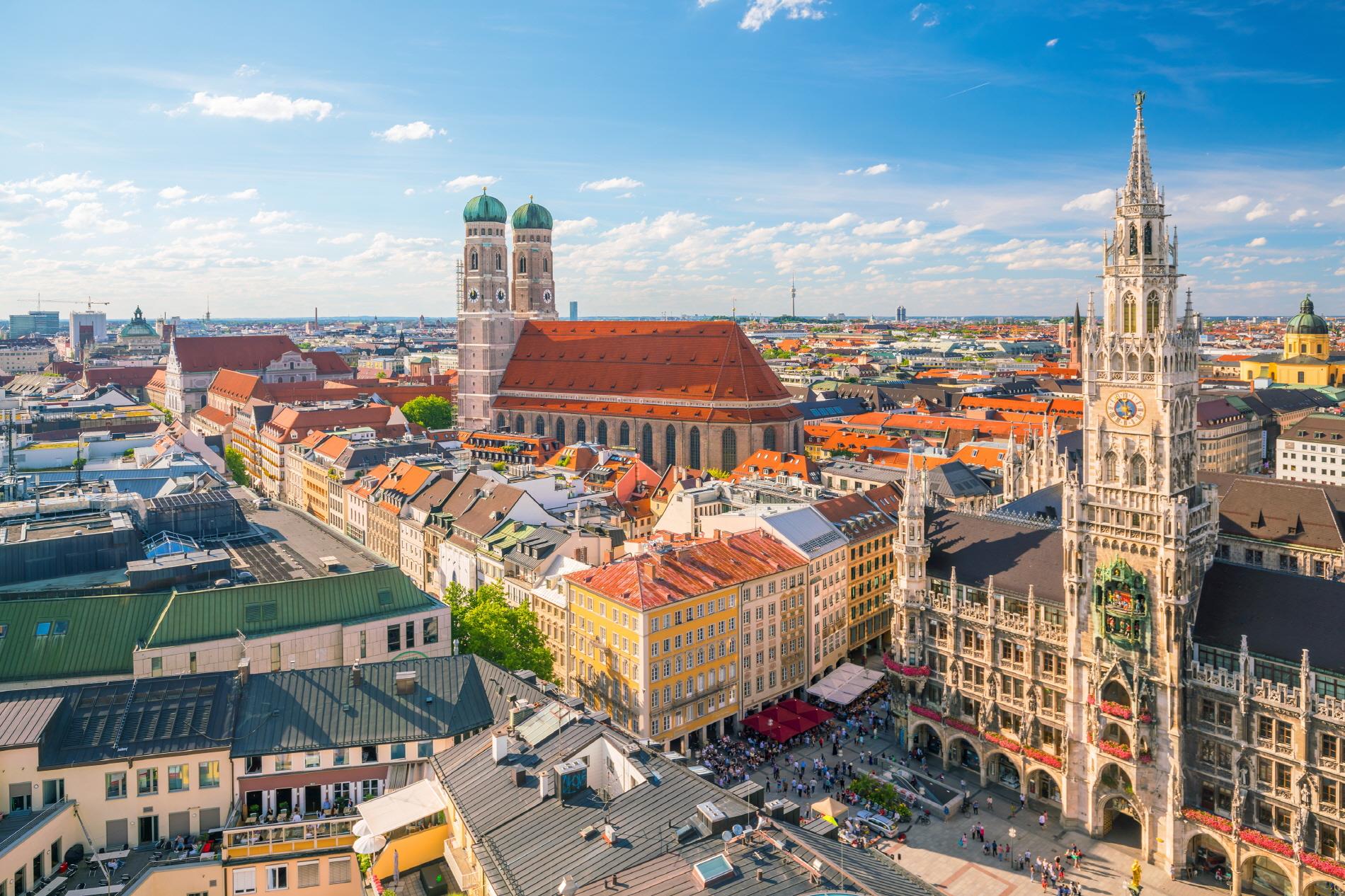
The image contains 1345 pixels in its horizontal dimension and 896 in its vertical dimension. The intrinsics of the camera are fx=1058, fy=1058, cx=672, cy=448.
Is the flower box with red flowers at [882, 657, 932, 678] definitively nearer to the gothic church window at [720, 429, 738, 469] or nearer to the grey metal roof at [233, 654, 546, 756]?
the grey metal roof at [233, 654, 546, 756]

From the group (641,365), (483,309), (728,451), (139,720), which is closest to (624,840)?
(139,720)

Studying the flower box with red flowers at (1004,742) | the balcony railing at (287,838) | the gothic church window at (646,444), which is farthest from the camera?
the gothic church window at (646,444)

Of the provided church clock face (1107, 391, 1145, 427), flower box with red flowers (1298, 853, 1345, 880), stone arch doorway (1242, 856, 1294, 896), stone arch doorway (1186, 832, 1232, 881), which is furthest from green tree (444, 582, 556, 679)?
flower box with red flowers (1298, 853, 1345, 880)

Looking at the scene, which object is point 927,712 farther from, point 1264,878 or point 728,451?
point 728,451

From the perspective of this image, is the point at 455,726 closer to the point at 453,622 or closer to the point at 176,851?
the point at 176,851

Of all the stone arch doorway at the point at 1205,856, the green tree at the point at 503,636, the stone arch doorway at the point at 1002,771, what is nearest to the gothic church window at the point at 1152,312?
the stone arch doorway at the point at 1205,856

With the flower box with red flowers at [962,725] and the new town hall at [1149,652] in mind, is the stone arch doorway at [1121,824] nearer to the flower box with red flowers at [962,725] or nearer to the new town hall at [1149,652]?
the new town hall at [1149,652]
